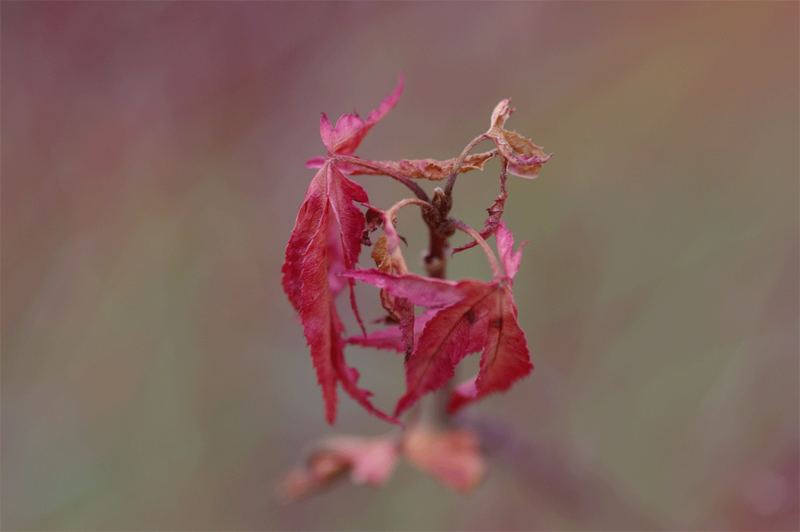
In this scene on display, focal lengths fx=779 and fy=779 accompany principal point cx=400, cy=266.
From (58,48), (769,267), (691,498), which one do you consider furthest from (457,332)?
(58,48)

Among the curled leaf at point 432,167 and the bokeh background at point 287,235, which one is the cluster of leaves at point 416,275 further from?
the bokeh background at point 287,235

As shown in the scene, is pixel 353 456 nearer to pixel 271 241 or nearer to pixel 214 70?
pixel 271 241

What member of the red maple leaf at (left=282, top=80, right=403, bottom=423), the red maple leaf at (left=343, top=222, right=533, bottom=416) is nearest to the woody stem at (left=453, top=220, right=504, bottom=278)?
the red maple leaf at (left=343, top=222, right=533, bottom=416)

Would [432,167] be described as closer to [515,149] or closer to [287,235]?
[515,149]

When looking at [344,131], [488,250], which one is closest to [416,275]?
[488,250]

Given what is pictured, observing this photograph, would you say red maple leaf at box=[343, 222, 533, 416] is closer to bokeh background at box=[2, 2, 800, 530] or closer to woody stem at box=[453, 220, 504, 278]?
woody stem at box=[453, 220, 504, 278]

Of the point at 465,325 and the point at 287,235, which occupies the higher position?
the point at 287,235

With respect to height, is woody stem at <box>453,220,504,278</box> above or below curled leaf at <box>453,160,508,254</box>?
below
